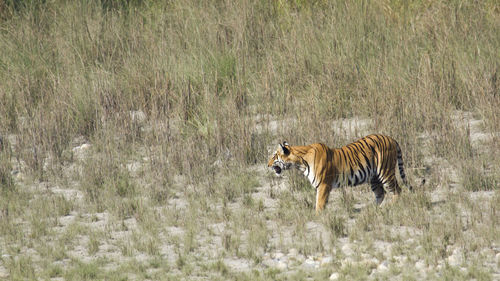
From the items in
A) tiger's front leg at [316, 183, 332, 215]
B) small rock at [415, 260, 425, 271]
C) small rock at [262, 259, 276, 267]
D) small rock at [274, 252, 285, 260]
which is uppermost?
tiger's front leg at [316, 183, 332, 215]

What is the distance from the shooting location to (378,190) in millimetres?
7332

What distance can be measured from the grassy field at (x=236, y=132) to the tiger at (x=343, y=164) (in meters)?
0.25

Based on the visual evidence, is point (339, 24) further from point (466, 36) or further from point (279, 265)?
point (279, 265)

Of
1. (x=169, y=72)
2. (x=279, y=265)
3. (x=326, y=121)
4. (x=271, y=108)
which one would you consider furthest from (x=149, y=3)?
(x=279, y=265)

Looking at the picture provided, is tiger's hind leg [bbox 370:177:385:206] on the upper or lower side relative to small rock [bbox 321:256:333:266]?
upper

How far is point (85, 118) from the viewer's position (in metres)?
9.93

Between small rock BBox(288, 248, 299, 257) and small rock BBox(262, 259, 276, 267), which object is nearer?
small rock BBox(262, 259, 276, 267)

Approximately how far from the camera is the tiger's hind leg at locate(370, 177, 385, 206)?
7.29 metres

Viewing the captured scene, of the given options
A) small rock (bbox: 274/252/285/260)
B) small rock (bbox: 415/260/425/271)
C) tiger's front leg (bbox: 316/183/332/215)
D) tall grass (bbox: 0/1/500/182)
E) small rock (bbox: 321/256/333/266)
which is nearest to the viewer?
small rock (bbox: 415/260/425/271)

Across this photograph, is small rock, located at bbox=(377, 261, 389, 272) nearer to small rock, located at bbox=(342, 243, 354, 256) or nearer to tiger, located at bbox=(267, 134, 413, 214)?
small rock, located at bbox=(342, 243, 354, 256)

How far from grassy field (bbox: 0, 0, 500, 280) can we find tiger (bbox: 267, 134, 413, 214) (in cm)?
25

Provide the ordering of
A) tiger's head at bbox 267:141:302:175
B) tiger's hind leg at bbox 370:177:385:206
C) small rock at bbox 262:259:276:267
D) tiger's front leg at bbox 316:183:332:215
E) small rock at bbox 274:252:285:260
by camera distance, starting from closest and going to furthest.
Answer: small rock at bbox 262:259:276:267
small rock at bbox 274:252:285:260
tiger's front leg at bbox 316:183:332:215
tiger's head at bbox 267:141:302:175
tiger's hind leg at bbox 370:177:385:206

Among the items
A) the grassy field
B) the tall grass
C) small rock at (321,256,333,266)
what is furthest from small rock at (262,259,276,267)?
the tall grass

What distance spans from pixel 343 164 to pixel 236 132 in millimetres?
2087
